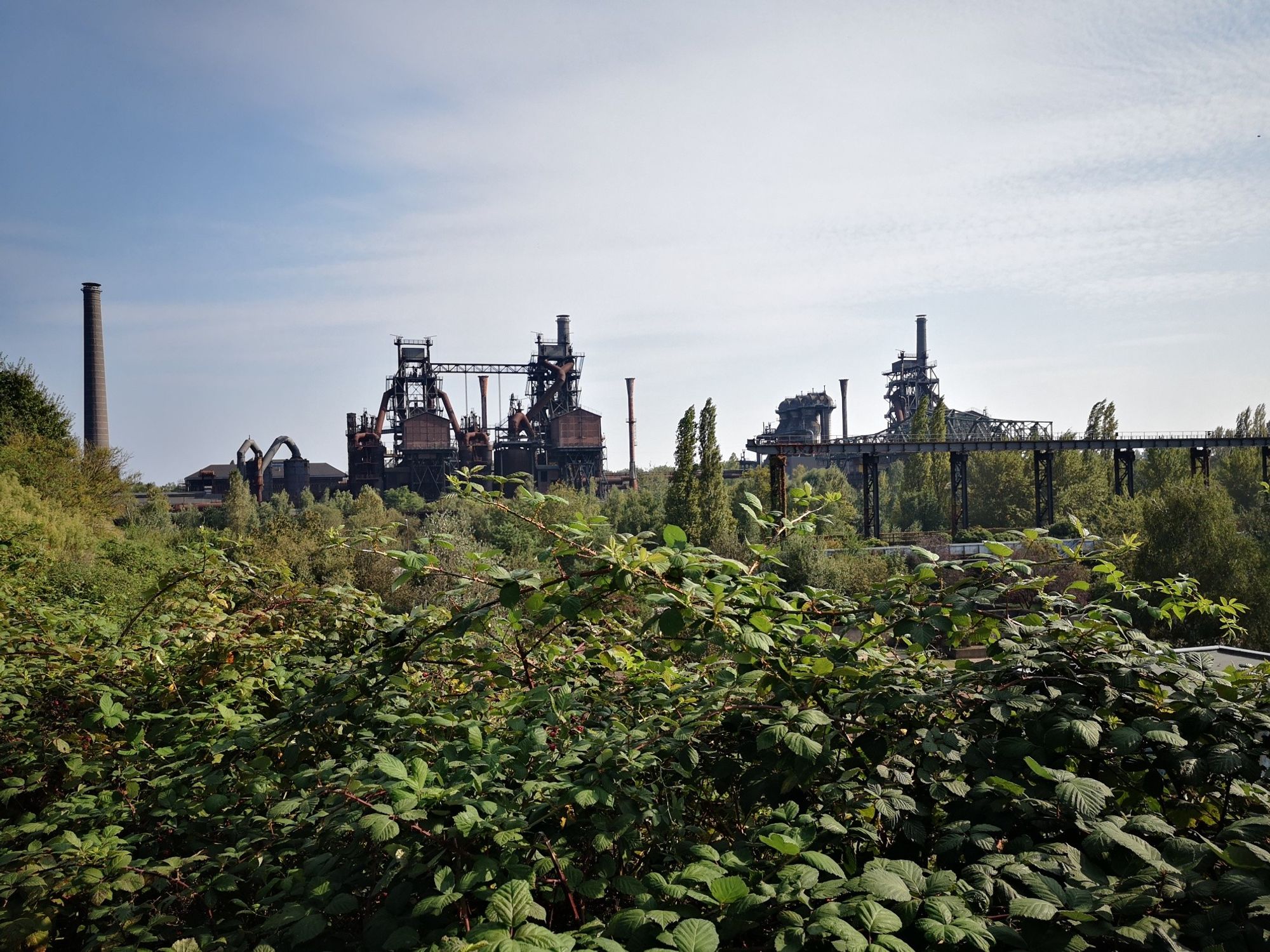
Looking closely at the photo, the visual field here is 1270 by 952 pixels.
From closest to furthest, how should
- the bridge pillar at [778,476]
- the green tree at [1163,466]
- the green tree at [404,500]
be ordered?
1. the bridge pillar at [778,476]
2. the green tree at [1163,466]
3. the green tree at [404,500]

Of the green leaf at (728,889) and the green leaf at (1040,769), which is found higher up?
the green leaf at (1040,769)

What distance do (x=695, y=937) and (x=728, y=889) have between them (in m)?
0.11

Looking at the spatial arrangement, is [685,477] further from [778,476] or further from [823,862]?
[823,862]

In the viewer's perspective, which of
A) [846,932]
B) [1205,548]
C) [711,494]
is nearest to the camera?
[846,932]

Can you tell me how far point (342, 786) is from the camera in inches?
77.1

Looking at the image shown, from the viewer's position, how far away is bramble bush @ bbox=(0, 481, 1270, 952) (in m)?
1.49

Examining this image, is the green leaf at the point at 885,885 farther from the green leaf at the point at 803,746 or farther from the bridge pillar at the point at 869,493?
the bridge pillar at the point at 869,493

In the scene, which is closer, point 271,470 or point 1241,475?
point 1241,475

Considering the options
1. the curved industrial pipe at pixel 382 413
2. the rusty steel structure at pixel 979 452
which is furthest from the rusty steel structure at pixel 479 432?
the rusty steel structure at pixel 979 452

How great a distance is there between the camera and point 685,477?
28.0 metres

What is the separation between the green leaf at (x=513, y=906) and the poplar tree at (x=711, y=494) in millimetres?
24790

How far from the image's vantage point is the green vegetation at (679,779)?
150cm

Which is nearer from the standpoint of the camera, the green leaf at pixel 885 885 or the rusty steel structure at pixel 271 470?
Answer: the green leaf at pixel 885 885

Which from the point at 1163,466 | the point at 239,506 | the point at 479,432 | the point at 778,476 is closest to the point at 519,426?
the point at 479,432
